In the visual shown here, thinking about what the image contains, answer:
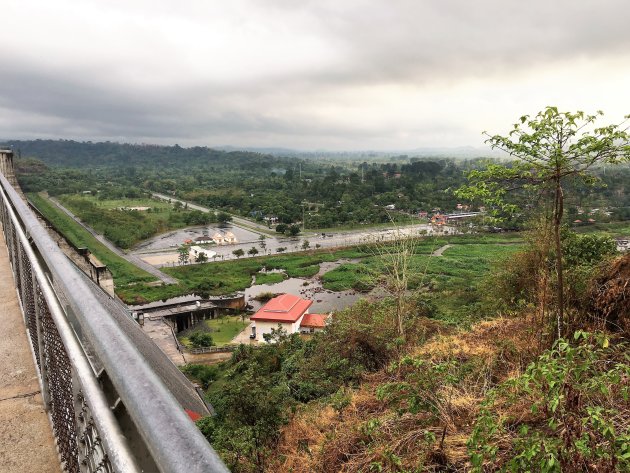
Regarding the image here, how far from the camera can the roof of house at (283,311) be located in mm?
17797

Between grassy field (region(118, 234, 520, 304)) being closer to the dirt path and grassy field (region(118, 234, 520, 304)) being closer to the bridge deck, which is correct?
the dirt path

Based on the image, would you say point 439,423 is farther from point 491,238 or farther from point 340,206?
point 340,206

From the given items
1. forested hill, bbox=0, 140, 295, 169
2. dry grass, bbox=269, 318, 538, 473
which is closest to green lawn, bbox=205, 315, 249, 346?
dry grass, bbox=269, 318, 538, 473

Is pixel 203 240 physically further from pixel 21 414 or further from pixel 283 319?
pixel 21 414

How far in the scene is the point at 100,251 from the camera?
35.2m

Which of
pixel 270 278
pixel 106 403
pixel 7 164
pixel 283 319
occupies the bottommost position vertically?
pixel 270 278

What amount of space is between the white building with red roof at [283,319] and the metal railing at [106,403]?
16.2 metres

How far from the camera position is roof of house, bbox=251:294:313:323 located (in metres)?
17.8

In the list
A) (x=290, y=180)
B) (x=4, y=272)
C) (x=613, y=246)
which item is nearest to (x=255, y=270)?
(x=613, y=246)

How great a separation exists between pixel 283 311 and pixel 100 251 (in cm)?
2366

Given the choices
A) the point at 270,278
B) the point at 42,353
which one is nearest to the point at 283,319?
the point at 270,278

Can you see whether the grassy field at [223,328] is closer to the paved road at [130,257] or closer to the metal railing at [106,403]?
the paved road at [130,257]

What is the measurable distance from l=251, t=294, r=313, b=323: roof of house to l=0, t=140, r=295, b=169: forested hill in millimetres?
113516

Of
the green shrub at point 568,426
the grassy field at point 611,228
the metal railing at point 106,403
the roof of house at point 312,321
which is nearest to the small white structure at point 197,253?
the roof of house at point 312,321
